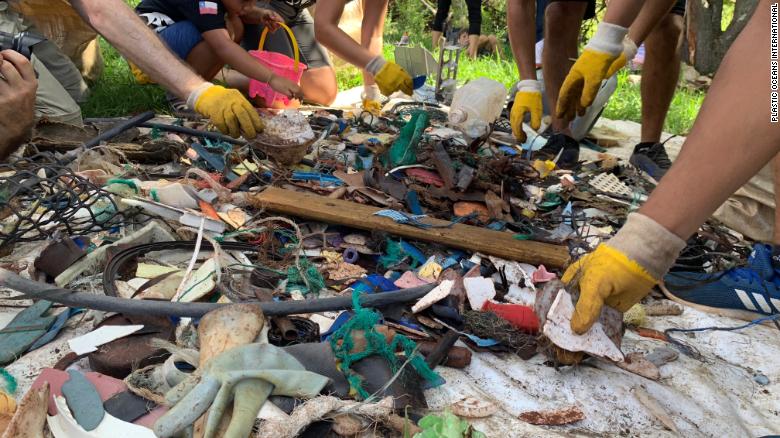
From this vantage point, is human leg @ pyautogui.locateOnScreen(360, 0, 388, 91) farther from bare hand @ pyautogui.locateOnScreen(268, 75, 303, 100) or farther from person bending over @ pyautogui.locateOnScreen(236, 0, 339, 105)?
bare hand @ pyautogui.locateOnScreen(268, 75, 303, 100)

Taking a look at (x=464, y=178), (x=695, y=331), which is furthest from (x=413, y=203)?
(x=695, y=331)

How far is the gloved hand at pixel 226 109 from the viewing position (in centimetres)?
221

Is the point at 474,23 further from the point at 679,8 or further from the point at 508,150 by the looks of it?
the point at 508,150

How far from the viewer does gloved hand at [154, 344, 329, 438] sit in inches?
44.1

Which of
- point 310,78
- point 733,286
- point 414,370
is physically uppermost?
point 733,286

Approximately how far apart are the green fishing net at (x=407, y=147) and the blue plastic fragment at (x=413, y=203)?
0.34 meters

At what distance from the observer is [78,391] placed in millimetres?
1239

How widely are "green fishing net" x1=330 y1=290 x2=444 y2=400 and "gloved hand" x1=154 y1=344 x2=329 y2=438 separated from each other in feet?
0.27

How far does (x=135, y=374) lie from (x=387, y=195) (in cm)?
134

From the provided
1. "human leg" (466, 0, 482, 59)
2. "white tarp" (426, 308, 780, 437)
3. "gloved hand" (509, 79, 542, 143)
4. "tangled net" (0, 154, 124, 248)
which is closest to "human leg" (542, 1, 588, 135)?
"gloved hand" (509, 79, 542, 143)

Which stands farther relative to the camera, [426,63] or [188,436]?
[426,63]

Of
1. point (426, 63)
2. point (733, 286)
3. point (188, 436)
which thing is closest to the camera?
point (188, 436)

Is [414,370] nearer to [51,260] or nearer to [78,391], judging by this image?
[78,391]

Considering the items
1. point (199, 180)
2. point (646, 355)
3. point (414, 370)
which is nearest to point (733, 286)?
point (646, 355)
